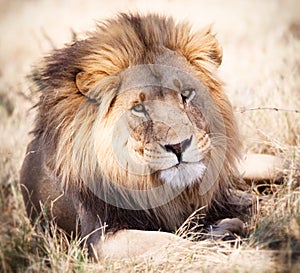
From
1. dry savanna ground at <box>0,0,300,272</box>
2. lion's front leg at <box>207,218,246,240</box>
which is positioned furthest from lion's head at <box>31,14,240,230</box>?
dry savanna ground at <box>0,0,300,272</box>

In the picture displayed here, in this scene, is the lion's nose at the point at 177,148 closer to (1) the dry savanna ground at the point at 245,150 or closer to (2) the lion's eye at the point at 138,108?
(2) the lion's eye at the point at 138,108

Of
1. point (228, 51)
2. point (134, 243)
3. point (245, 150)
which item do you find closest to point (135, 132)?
point (134, 243)

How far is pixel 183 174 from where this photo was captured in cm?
359

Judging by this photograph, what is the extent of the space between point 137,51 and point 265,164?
1.44 m

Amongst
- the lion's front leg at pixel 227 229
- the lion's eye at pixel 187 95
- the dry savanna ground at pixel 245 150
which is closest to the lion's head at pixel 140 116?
the lion's eye at pixel 187 95

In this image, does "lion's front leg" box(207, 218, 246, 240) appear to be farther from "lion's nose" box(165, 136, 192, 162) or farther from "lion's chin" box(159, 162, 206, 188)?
"lion's nose" box(165, 136, 192, 162)

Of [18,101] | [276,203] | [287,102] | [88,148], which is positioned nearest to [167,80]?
[88,148]

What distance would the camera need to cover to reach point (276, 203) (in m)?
4.11

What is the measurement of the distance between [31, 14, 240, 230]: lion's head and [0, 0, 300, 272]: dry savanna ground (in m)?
0.37

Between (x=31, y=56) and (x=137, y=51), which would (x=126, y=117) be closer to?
(x=137, y=51)

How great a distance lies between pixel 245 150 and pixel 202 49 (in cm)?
130

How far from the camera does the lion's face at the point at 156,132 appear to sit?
3504 mm

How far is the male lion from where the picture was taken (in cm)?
361

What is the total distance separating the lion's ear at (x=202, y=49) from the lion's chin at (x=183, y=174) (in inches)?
28.5
